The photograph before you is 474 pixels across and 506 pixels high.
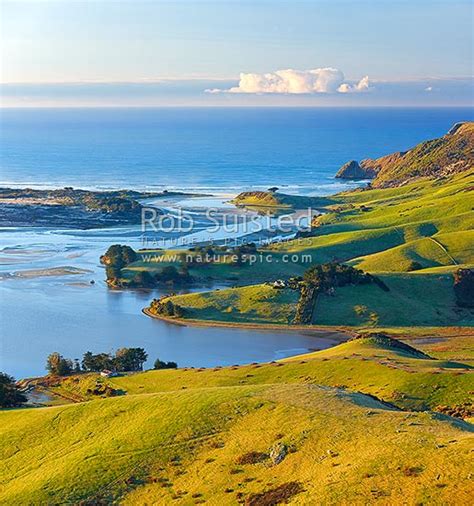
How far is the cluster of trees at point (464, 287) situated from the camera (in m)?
92.2

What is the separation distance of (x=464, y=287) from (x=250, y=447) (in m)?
63.2

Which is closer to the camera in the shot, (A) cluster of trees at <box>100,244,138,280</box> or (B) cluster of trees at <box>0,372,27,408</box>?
(B) cluster of trees at <box>0,372,27,408</box>

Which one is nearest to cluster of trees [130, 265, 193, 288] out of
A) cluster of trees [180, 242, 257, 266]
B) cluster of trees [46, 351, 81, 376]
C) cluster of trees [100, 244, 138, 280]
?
cluster of trees [100, 244, 138, 280]

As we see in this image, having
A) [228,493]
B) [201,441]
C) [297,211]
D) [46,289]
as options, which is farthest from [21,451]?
[297,211]

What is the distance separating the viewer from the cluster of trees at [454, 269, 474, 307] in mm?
92188

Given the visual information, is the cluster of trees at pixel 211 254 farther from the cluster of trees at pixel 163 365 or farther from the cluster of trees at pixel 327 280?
the cluster of trees at pixel 163 365

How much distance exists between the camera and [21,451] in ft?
136

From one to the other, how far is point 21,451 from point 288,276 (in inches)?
2840

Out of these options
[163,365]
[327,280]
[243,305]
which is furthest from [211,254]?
[163,365]

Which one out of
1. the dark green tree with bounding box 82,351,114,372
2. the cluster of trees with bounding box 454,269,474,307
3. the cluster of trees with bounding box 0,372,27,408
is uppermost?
the cluster of trees with bounding box 454,269,474,307

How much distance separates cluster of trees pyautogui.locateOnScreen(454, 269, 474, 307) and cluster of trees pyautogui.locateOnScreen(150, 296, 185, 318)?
96.8 feet

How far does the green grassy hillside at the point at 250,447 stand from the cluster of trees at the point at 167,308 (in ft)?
135

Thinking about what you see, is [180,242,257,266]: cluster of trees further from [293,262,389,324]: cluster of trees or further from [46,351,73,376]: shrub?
[46,351,73,376]: shrub


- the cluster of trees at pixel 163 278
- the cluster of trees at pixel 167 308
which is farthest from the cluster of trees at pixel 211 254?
the cluster of trees at pixel 167 308
